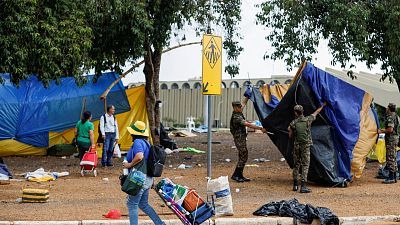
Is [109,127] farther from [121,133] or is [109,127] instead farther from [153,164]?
[153,164]

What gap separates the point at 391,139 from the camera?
49.5 ft

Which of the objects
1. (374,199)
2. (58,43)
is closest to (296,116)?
(374,199)

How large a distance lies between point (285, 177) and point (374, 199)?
3673 mm

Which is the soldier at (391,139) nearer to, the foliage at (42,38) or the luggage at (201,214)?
the luggage at (201,214)

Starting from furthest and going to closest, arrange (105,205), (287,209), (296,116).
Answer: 1. (296,116)
2. (105,205)
3. (287,209)

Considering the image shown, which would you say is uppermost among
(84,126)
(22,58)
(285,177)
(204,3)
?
(204,3)

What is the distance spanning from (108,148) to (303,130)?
649cm

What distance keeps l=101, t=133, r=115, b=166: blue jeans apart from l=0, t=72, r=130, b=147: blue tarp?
381 centimetres

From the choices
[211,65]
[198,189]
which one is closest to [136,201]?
[211,65]

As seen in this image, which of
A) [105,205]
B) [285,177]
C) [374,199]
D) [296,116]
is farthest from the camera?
[285,177]

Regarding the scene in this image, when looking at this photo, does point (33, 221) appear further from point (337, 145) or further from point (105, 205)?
point (337, 145)

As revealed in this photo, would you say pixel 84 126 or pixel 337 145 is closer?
pixel 337 145

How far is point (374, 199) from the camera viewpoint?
12.6 metres

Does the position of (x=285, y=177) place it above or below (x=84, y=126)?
below
